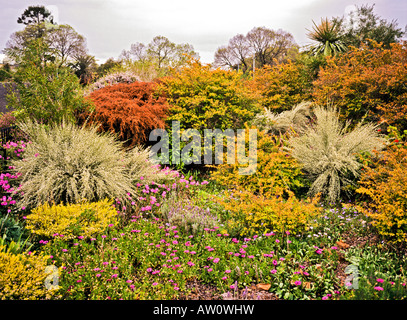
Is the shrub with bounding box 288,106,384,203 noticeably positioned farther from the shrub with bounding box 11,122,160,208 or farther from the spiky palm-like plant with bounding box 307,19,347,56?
the spiky palm-like plant with bounding box 307,19,347,56

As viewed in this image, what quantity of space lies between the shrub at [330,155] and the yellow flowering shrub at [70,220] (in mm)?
3659

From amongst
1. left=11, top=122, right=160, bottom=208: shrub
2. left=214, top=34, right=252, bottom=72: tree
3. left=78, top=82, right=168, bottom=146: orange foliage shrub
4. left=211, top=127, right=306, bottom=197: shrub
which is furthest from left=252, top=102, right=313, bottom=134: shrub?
left=214, top=34, right=252, bottom=72: tree

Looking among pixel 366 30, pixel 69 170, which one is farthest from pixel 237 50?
pixel 69 170

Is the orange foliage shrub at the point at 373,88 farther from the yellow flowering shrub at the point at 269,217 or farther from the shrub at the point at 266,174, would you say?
the yellow flowering shrub at the point at 269,217

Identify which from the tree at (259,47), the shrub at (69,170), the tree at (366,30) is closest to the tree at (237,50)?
the tree at (259,47)

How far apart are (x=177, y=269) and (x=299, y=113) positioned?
7.68m

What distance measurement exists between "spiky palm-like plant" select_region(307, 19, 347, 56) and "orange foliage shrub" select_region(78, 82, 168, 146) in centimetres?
1026

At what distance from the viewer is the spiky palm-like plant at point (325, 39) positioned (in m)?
13.5

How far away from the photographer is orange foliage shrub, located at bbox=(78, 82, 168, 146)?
19.5 feet

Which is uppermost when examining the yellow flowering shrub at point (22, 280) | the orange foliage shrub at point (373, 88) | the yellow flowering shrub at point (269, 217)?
the orange foliage shrub at point (373, 88)

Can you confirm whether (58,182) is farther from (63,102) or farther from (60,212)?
(63,102)

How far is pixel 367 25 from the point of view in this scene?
49.6 feet

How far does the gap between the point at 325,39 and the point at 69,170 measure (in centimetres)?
1376
